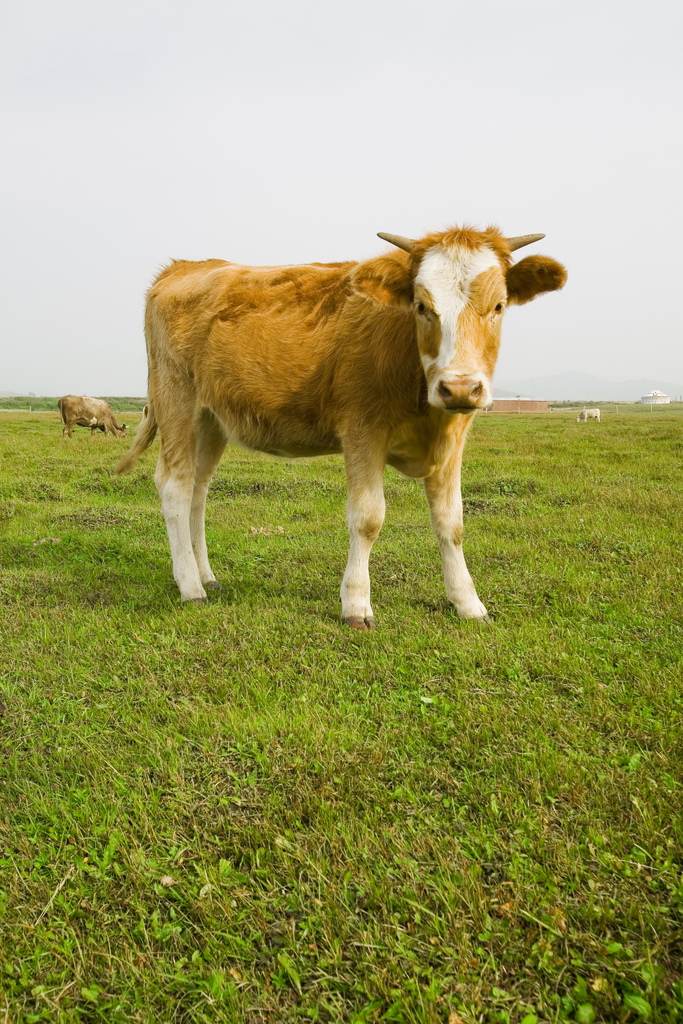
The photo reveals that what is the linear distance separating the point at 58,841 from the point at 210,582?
4004 millimetres

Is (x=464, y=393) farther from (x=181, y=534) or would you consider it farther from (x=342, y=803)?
(x=181, y=534)

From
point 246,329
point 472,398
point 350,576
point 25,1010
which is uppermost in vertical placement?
point 246,329

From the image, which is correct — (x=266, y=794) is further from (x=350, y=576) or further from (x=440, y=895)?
(x=350, y=576)

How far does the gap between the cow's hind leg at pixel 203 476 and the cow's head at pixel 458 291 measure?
2.66 meters

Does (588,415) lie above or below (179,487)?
above

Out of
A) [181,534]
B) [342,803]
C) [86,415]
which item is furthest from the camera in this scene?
[86,415]

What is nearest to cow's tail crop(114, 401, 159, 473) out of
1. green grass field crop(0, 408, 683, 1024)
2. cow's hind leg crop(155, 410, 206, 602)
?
cow's hind leg crop(155, 410, 206, 602)

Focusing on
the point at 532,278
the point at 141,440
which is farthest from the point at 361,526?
the point at 141,440

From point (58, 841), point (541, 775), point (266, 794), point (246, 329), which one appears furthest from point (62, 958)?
point (246, 329)

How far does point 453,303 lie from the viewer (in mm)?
4559

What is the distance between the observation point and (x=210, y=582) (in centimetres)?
683

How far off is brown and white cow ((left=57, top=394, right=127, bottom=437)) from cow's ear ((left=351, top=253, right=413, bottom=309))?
22341mm

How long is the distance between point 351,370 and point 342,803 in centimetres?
348

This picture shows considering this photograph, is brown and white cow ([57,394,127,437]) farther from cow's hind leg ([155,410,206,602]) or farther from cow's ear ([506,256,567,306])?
cow's ear ([506,256,567,306])
